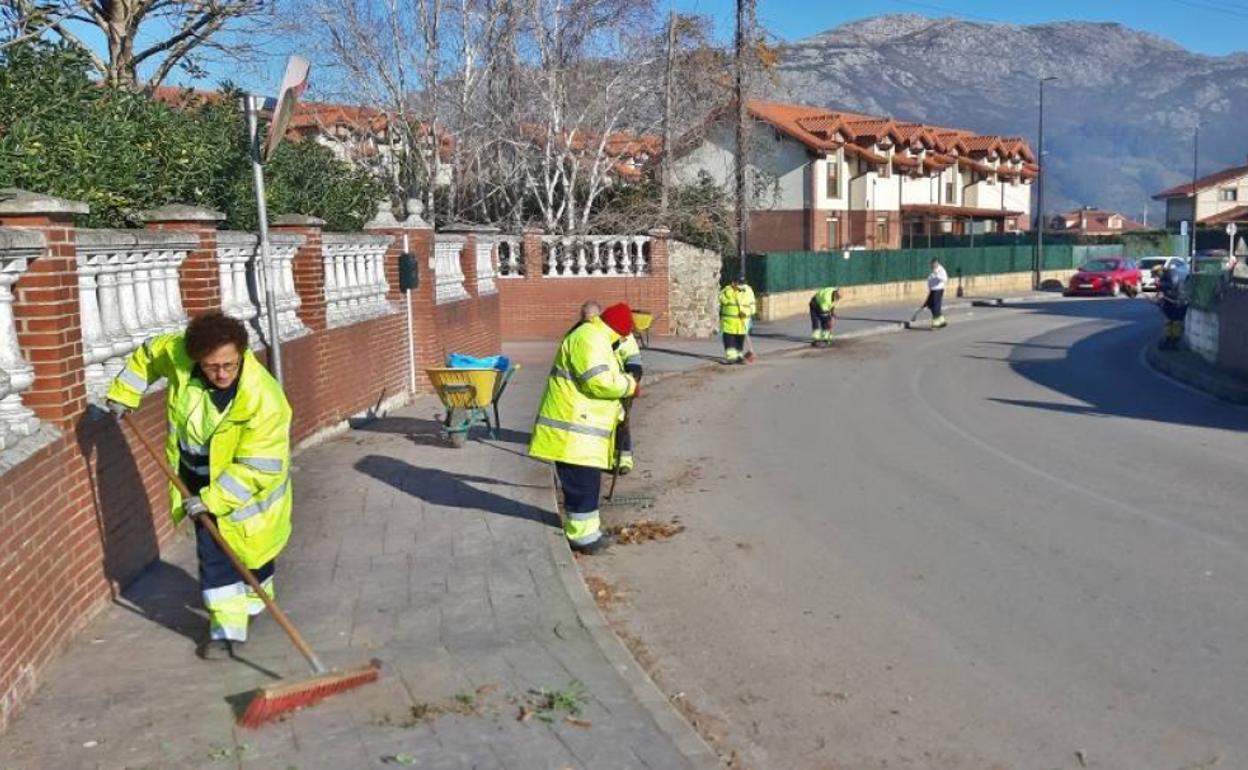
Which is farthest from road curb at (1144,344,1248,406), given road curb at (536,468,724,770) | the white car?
the white car

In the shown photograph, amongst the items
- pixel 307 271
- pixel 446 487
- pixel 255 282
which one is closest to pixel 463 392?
pixel 446 487

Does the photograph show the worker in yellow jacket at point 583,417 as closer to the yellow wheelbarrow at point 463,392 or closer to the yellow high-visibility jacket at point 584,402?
the yellow high-visibility jacket at point 584,402

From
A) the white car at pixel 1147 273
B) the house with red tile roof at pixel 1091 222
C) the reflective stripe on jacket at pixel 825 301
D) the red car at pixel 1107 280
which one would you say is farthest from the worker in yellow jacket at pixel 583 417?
the house with red tile roof at pixel 1091 222

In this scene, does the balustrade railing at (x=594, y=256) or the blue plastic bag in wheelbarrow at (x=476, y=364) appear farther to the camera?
the balustrade railing at (x=594, y=256)

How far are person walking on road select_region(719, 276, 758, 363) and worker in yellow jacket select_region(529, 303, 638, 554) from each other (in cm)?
1351

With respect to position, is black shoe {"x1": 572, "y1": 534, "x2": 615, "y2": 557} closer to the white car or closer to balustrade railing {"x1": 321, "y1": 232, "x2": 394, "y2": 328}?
balustrade railing {"x1": 321, "y1": 232, "x2": 394, "y2": 328}

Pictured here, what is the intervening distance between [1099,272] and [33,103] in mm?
44049

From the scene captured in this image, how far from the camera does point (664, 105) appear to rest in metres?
29.3

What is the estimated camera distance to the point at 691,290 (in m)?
27.8

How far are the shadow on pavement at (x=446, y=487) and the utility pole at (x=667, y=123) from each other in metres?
18.5

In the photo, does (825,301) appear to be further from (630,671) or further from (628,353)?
(630,671)

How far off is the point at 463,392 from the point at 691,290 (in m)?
16.5

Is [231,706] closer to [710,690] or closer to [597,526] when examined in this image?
[710,690]

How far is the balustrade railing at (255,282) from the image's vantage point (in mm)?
9977
